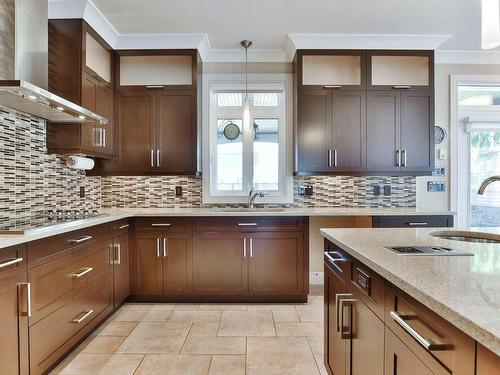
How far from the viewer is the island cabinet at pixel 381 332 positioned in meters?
0.76

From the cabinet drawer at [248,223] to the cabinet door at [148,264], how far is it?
18.4 inches

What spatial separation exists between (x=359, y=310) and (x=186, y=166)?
244 centimetres

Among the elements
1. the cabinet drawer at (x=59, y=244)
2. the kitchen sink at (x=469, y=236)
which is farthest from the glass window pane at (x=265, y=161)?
the kitchen sink at (x=469, y=236)

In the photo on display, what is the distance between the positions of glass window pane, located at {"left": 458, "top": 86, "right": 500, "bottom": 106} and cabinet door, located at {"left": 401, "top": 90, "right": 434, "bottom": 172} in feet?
2.39

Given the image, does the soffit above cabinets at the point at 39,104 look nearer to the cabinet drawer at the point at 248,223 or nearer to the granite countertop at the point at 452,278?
the cabinet drawer at the point at 248,223

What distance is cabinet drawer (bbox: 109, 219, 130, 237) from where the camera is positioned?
9.32 feet

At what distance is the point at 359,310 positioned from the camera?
55.0 inches

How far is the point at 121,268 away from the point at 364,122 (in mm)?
2852

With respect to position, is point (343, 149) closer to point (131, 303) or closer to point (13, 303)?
point (131, 303)

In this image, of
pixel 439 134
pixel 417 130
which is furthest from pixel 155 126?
pixel 439 134

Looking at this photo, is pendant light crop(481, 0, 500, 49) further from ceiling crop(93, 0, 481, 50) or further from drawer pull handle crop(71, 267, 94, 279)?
drawer pull handle crop(71, 267, 94, 279)

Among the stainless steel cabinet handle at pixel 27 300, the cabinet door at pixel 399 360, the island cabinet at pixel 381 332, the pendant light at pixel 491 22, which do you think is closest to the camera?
the island cabinet at pixel 381 332

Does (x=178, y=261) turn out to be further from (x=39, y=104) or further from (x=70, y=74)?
(x=70, y=74)

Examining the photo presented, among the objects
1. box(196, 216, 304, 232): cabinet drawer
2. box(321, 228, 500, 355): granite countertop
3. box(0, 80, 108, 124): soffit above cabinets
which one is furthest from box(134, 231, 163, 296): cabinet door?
box(321, 228, 500, 355): granite countertop
